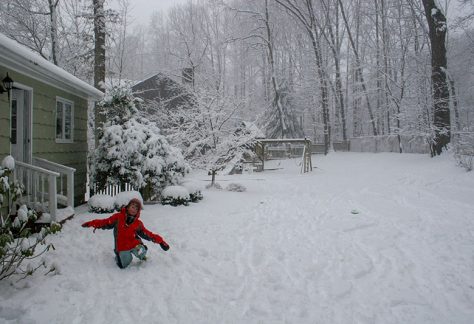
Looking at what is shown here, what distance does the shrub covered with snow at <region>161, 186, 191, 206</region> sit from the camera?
8570 millimetres

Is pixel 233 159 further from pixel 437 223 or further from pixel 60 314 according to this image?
pixel 60 314

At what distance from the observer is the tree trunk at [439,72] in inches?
565

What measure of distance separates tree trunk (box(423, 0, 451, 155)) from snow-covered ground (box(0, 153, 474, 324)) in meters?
7.51

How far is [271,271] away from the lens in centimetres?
428

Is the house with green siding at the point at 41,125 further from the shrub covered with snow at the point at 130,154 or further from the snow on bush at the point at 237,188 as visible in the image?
the snow on bush at the point at 237,188

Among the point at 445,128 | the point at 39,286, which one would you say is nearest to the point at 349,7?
the point at 445,128

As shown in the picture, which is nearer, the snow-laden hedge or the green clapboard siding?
the green clapboard siding

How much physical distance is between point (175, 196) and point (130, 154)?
148 cm

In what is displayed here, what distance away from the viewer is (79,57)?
44.5 feet

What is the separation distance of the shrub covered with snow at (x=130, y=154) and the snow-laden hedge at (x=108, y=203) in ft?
2.47

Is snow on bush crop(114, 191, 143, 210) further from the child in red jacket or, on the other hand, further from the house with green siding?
the child in red jacket

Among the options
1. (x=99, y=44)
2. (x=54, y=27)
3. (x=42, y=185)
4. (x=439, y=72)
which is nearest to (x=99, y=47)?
(x=99, y=44)

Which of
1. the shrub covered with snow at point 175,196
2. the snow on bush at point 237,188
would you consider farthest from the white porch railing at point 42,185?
the snow on bush at point 237,188

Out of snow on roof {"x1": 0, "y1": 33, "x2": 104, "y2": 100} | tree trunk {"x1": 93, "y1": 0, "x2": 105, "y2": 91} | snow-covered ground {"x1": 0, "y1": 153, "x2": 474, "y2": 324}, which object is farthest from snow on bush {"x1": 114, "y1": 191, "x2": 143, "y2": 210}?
tree trunk {"x1": 93, "y1": 0, "x2": 105, "y2": 91}
